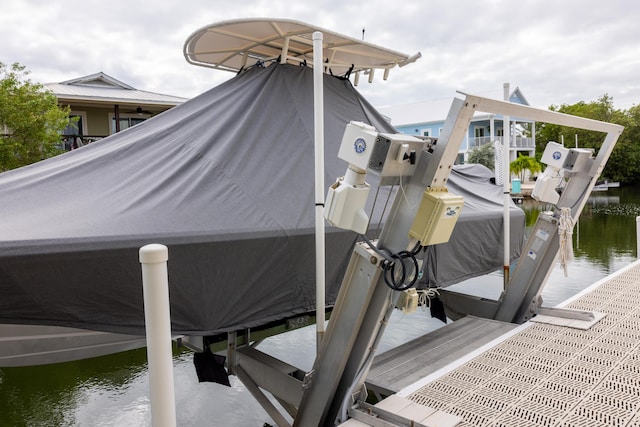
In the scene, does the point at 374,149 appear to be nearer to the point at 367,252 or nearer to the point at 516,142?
the point at 367,252

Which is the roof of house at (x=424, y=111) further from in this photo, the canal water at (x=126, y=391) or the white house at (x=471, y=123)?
the canal water at (x=126, y=391)

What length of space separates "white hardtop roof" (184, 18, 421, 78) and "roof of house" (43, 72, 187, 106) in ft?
42.3

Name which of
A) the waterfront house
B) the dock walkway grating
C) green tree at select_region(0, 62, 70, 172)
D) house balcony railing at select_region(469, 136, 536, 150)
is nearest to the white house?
house balcony railing at select_region(469, 136, 536, 150)

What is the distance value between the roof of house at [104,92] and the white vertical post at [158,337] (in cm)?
1622

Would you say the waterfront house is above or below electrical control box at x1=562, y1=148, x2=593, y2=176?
above

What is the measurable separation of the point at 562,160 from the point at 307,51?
93.6 inches

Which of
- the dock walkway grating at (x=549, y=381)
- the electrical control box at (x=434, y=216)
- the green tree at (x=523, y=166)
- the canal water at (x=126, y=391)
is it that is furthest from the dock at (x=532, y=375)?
the green tree at (x=523, y=166)

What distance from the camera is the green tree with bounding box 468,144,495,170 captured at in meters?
27.3

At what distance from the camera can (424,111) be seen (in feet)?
118

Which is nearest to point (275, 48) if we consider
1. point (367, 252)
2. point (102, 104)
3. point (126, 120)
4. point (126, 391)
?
point (367, 252)

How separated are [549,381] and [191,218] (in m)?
2.39

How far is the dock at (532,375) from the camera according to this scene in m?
2.60

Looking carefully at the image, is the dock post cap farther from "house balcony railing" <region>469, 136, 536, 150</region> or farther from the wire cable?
"house balcony railing" <region>469, 136, 536, 150</region>

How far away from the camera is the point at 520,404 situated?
2.70 metres
